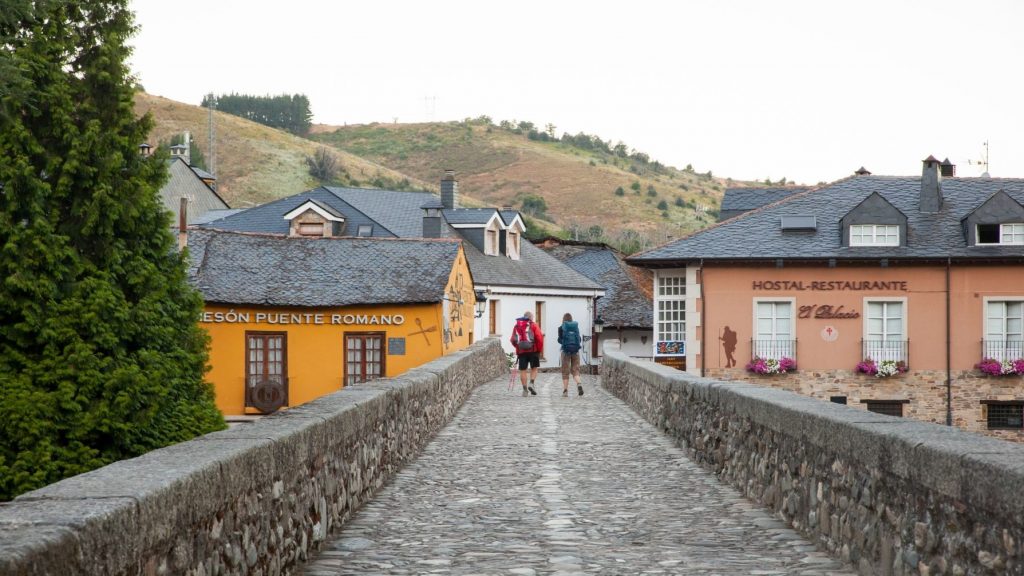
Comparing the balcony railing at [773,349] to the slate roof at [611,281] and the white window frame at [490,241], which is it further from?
the white window frame at [490,241]

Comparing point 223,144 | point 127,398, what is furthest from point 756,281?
point 223,144

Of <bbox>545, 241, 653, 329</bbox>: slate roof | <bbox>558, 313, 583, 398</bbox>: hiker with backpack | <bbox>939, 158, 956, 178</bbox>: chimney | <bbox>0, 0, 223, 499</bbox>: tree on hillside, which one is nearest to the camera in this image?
<bbox>558, 313, 583, 398</bbox>: hiker with backpack

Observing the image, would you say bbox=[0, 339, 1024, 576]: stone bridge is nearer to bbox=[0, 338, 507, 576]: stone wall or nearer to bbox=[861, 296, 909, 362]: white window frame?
bbox=[0, 338, 507, 576]: stone wall

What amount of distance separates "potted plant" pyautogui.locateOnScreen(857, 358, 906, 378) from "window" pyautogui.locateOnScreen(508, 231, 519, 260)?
19.5 meters

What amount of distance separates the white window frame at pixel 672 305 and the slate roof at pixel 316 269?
6220 millimetres

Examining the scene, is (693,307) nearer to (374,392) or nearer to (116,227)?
(116,227)

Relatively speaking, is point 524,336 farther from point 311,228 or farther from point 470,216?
point 470,216

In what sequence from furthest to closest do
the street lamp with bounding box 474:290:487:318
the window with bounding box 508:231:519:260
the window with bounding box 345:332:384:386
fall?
the window with bounding box 508:231:519:260
the street lamp with bounding box 474:290:487:318
the window with bounding box 345:332:384:386

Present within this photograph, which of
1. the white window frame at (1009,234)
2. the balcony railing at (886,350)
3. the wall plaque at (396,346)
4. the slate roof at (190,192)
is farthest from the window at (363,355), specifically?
the slate roof at (190,192)

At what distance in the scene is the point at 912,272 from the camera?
32500 millimetres

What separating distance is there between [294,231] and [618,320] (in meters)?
14.7

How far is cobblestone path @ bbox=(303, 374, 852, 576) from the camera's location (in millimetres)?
6762

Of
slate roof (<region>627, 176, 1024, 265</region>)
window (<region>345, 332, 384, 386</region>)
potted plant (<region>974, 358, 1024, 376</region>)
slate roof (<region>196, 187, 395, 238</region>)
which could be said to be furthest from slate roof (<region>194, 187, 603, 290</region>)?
potted plant (<region>974, 358, 1024, 376</region>)

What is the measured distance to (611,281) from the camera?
5466cm
